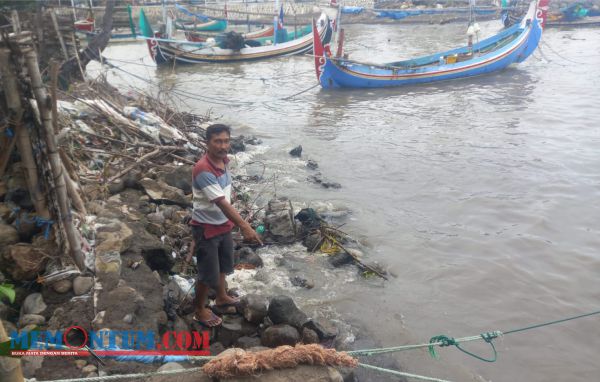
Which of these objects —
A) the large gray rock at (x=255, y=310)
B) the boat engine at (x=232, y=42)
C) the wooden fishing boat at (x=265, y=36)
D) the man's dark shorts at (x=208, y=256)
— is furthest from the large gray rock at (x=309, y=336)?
the wooden fishing boat at (x=265, y=36)

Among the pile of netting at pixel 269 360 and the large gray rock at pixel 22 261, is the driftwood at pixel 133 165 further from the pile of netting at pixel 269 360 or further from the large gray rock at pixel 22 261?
the pile of netting at pixel 269 360

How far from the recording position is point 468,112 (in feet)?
41.8

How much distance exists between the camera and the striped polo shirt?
324cm

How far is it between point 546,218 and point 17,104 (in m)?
6.67

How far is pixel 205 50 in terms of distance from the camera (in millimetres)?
21641

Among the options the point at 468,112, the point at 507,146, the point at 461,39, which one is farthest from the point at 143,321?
the point at 461,39

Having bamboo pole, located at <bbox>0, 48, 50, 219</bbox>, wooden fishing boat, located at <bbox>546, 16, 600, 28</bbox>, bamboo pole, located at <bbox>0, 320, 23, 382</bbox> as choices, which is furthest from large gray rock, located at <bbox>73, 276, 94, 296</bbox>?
wooden fishing boat, located at <bbox>546, 16, 600, 28</bbox>

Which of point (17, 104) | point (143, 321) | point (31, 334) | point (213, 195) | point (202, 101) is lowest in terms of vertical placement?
point (202, 101)

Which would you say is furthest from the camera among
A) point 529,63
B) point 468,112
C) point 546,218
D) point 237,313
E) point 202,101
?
point 529,63

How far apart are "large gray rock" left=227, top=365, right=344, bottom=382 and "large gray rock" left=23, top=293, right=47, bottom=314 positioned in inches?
62.4

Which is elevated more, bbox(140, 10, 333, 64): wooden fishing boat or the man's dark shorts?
the man's dark shorts

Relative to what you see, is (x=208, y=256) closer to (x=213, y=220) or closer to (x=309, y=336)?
(x=213, y=220)

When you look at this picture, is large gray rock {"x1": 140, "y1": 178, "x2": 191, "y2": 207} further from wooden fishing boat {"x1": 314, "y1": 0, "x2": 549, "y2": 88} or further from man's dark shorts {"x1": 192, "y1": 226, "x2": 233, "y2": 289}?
wooden fishing boat {"x1": 314, "y1": 0, "x2": 549, "y2": 88}

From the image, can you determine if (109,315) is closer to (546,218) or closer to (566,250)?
(566,250)
